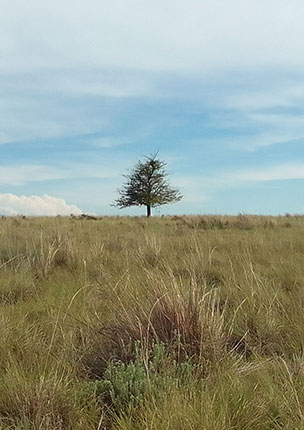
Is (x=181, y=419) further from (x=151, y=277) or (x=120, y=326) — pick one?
(x=151, y=277)

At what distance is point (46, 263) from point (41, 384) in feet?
14.1

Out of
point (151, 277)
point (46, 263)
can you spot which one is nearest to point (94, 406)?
point (151, 277)

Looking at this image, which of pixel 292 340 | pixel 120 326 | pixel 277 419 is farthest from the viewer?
pixel 292 340

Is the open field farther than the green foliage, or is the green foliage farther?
the green foliage

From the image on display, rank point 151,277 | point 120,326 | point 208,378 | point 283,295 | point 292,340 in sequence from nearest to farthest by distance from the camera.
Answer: point 208,378 < point 120,326 < point 292,340 < point 151,277 < point 283,295

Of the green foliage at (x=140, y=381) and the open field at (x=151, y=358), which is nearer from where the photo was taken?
the open field at (x=151, y=358)

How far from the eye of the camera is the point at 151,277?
4031 millimetres

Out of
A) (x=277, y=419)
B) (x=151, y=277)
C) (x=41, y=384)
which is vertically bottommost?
(x=277, y=419)

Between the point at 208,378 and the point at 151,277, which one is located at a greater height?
the point at 151,277

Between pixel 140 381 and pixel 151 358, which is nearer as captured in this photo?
pixel 140 381

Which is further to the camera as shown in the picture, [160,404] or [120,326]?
[120,326]

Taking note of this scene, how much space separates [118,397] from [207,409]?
51cm

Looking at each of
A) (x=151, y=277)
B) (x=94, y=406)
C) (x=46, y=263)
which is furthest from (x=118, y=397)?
(x=46, y=263)

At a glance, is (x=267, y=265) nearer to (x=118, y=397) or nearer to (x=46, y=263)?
(x=46, y=263)
